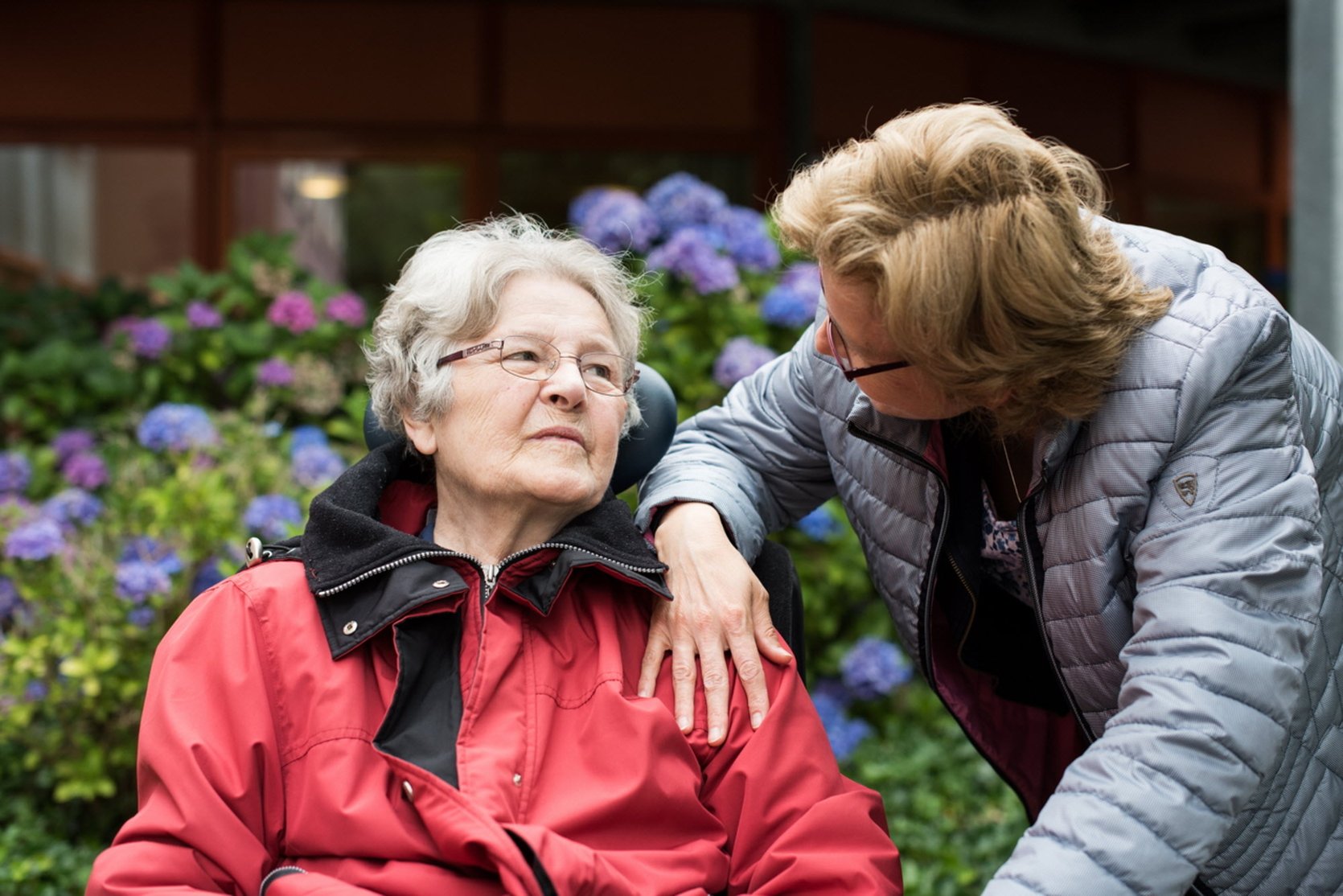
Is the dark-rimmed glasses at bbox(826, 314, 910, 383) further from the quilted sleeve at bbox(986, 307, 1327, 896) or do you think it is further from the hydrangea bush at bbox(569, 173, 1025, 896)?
the hydrangea bush at bbox(569, 173, 1025, 896)

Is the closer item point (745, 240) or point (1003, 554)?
point (1003, 554)

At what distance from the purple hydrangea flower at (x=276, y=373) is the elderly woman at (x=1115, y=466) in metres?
3.24

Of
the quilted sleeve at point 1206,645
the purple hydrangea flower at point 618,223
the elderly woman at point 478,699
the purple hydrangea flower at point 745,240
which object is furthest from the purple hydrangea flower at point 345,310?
the quilted sleeve at point 1206,645

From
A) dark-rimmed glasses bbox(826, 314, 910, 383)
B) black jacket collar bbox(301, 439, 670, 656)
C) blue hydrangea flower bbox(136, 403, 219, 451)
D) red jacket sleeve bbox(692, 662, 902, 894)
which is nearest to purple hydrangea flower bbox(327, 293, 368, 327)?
blue hydrangea flower bbox(136, 403, 219, 451)

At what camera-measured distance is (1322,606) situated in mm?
1891

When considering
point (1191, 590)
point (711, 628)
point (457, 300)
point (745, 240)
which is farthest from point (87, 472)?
point (1191, 590)

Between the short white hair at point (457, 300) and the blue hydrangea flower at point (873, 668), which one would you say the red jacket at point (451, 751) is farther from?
the blue hydrangea flower at point (873, 668)

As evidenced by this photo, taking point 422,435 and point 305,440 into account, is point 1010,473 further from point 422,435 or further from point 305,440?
point 305,440

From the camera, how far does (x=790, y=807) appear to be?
2.13 meters

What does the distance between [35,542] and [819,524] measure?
7.11 feet

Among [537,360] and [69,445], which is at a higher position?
[537,360]

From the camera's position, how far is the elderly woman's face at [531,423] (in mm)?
2279

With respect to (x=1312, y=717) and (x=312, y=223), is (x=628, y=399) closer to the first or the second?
(x=1312, y=717)

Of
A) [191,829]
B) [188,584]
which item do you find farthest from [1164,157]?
[191,829]
